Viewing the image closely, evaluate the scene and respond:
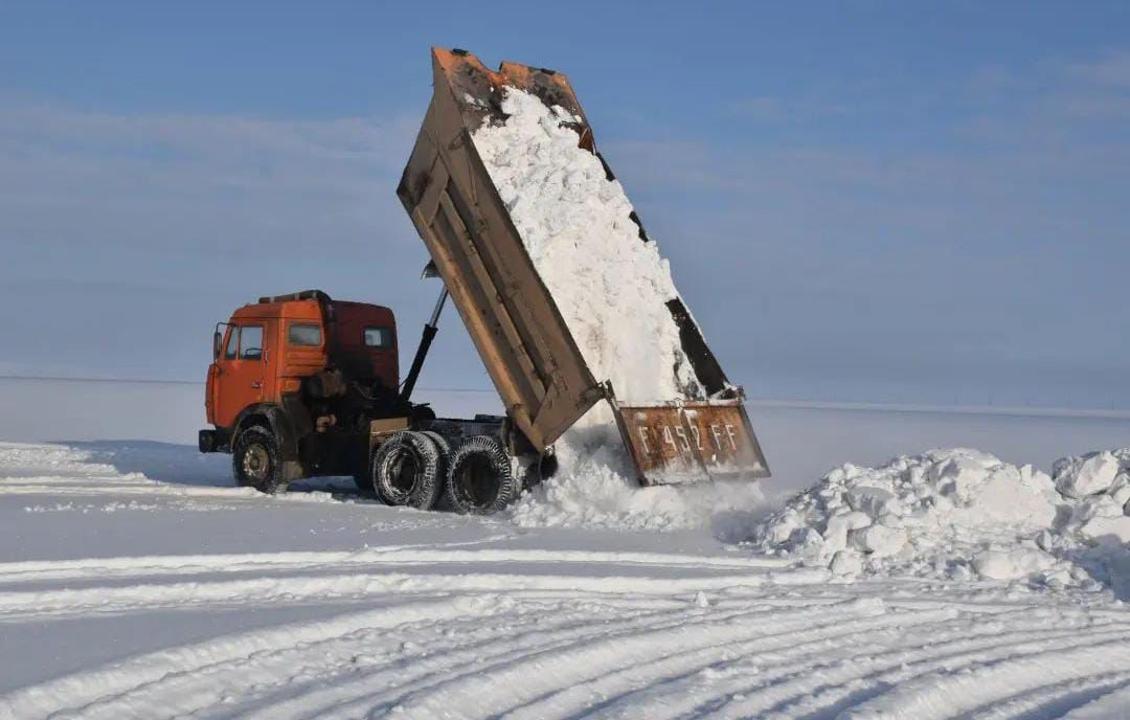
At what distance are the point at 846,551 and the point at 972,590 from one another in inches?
44.2

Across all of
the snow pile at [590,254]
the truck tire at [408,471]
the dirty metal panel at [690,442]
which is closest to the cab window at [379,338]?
the truck tire at [408,471]

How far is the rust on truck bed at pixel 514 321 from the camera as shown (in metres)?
12.0

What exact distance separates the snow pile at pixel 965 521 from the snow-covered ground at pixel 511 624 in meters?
0.27

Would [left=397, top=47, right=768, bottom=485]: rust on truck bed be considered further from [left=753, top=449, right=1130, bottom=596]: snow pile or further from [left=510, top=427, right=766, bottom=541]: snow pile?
[left=753, top=449, right=1130, bottom=596]: snow pile

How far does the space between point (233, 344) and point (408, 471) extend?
319 centimetres

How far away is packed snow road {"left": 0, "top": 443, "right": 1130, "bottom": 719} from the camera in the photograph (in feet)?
19.3

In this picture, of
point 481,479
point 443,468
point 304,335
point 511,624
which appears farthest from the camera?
point 304,335

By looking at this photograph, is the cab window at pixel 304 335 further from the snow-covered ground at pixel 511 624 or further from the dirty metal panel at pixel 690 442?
the dirty metal panel at pixel 690 442

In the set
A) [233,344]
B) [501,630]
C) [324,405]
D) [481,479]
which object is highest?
[233,344]

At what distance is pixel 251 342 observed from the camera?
15.2 meters

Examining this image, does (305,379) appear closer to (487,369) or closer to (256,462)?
(256,462)

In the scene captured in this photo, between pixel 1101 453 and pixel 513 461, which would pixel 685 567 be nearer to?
pixel 513 461

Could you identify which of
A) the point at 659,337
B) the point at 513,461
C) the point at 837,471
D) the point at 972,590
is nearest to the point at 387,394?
the point at 513,461

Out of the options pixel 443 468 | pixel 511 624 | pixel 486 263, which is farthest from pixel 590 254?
pixel 511 624
